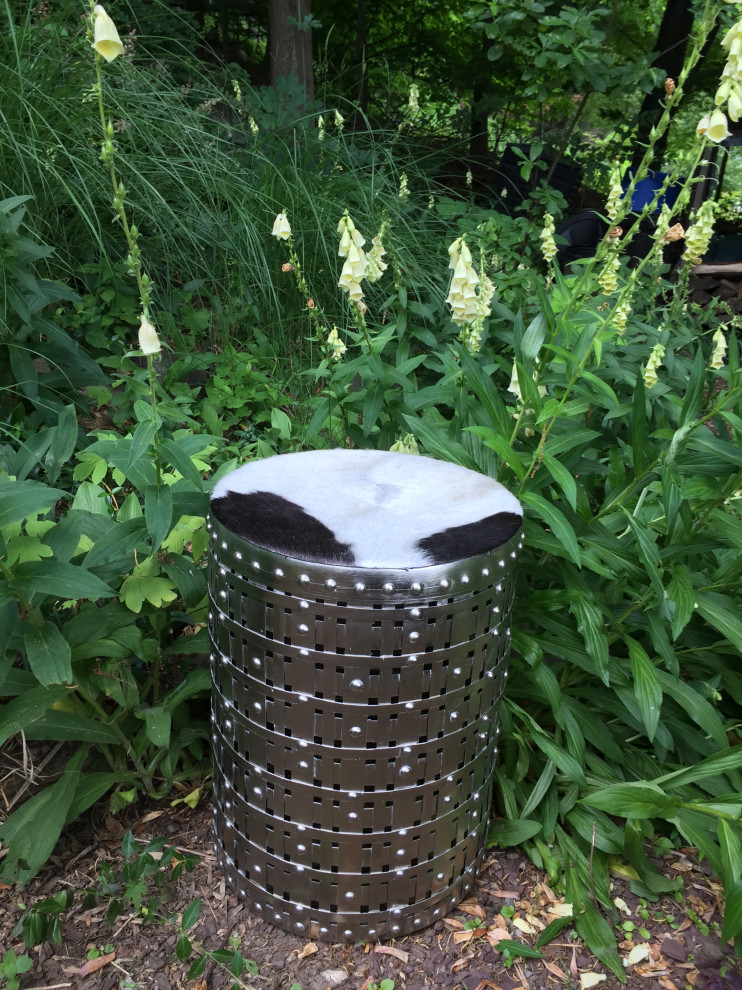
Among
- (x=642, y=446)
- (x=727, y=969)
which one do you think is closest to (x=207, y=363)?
(x=642, y=446)

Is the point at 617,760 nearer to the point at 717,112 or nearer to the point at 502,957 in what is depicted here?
the point at 502,957

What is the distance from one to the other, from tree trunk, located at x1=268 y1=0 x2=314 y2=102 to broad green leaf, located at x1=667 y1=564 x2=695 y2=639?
564cm

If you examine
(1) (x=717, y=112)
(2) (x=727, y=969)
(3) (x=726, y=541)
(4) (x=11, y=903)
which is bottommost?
(2) (x=727, y=969)

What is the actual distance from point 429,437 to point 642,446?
564mm

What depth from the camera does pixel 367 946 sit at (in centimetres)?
178

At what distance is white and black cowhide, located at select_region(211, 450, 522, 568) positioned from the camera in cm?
146

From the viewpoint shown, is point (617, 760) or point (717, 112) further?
point (617, 760)

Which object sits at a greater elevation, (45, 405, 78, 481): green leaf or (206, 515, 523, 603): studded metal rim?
(206, 515, 523, 603): studded metal rim

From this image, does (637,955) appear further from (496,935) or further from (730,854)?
(730,854)

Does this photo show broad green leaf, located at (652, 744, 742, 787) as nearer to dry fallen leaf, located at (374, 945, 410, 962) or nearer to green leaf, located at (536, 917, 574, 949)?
green leaf, located at (536, 917, 574, 949)

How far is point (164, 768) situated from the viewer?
2.03 m

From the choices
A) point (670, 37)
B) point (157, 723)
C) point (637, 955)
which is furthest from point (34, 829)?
point (670, 37)

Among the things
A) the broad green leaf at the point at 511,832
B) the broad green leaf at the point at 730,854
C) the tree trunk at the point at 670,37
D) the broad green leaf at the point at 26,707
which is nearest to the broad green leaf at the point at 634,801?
the broad green leaf at the point at 730,854

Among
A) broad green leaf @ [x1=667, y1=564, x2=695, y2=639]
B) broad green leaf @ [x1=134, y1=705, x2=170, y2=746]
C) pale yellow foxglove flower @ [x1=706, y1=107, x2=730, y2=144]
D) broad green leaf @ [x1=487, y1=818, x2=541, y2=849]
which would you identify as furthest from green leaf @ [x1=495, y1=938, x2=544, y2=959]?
pale yellow foxglove flower @ [x1=706, y1=107, x2=730, y2=144]
